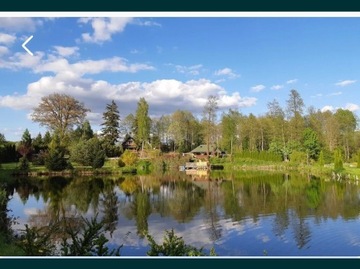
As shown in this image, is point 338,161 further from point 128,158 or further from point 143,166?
point 143,166

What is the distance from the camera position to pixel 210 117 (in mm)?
27609

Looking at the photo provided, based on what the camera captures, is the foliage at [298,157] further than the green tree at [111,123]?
No

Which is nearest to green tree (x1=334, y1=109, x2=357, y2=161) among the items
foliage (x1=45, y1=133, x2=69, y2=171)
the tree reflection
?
the tree reflection

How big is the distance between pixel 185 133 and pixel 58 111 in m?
14.4

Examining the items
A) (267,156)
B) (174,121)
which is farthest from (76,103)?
(267,156)

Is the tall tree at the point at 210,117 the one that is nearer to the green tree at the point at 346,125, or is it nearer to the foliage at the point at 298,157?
the foliage at the point at 298,157

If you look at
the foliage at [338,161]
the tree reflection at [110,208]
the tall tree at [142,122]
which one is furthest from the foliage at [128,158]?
the foliage at [338,161]

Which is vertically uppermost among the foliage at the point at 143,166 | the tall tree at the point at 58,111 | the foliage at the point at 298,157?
the tall tree at the point at 58,111

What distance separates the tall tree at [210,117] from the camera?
26828 millimetres

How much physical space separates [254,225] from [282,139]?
16.9m

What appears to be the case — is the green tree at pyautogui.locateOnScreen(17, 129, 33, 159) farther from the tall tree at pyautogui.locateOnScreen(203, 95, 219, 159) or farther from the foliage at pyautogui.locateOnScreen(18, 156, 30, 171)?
Answer: the tall tree at pyautogui.locateOnScreen(203, 95, 219, 159)

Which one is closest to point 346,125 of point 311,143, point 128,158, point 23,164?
point 311,143

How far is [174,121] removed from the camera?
28.3 metres

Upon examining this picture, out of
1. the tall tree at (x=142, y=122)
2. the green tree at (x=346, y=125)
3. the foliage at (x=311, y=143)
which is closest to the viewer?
the foliage at (x=311, y=143)
